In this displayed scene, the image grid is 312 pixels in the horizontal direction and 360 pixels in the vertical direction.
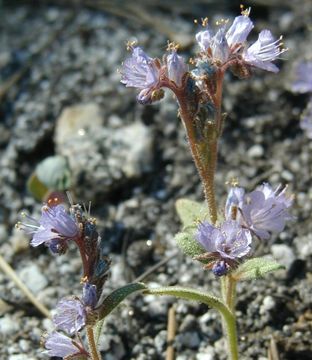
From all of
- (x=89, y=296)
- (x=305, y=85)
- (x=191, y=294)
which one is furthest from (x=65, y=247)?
(x=305, y=85)

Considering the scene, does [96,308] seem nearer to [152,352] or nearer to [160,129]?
[152,352]

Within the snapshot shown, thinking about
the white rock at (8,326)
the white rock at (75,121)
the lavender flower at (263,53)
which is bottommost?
the white rock at (8,326)

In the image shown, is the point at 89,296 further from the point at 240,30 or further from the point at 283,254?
the point at 283,254

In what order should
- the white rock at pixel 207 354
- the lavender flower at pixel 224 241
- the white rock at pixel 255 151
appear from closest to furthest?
the lavender flower at pixel 224 241, the white rock at pixel 207 354, the white rock at pixel 255 151

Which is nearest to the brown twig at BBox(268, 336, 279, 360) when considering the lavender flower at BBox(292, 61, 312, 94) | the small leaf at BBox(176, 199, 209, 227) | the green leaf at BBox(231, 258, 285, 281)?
the green leaf at BBox(231, 258, 285, 281)

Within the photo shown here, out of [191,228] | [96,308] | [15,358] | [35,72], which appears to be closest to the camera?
[96,308]

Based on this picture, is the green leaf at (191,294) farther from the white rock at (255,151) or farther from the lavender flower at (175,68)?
the white rock at (255,151)

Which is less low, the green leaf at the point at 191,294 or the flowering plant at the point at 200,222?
the flowering plant at the point at 200,222

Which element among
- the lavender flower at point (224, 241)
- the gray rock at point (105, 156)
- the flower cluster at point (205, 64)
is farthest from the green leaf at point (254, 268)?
the gray rock at point (105, 156)

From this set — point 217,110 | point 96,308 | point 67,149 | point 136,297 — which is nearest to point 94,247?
point 96,308
